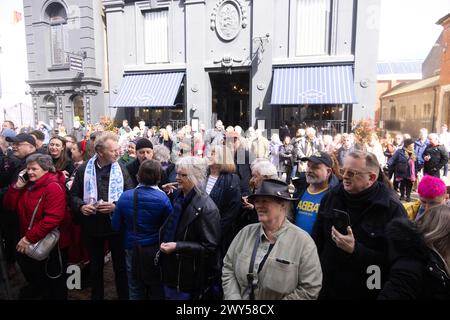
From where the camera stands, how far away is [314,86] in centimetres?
1135

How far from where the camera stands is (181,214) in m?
2.51

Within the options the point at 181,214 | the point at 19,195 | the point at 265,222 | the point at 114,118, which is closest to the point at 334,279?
the point at 265,222

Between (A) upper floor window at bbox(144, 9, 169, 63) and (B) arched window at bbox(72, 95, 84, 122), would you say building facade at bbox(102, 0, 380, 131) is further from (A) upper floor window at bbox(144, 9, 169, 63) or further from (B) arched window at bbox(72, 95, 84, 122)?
(B) arched window at bbox(72, 95, 84, 122)

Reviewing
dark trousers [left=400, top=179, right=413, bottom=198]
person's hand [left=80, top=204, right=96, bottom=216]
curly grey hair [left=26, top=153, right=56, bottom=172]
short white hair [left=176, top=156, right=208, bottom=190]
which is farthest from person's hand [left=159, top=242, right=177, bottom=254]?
dark trousers [left=400, top=179, right=413, bottom=198]

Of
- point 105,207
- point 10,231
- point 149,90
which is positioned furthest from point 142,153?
point 149,90

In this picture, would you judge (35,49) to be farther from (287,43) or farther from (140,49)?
(287,43)

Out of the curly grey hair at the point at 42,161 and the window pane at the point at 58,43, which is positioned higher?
the window pane at the point at 58,43

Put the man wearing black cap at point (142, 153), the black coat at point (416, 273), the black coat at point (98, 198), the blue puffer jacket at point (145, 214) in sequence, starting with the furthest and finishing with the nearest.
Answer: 1. the man wearing black cap at point (142, 153)
2. the black coat at point (98, 198)
3. the blue puffer jacket at point (145, 214)
4. the black coat at point (416, 273)

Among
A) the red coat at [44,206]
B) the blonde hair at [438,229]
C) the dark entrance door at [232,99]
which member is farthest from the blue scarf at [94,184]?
the dark entrance door at [232,99]

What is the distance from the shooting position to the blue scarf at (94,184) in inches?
121

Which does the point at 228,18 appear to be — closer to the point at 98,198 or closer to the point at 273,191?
the point at 98,198

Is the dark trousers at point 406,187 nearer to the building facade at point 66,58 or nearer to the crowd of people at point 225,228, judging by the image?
the crowd of people at point 225,228

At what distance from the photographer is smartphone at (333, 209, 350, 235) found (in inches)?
82.1

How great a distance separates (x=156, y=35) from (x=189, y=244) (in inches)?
536
